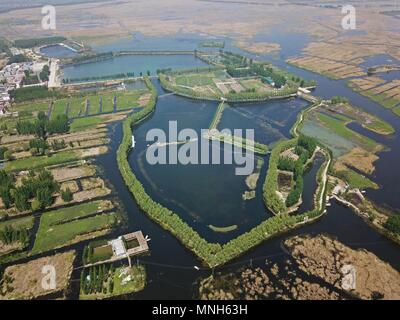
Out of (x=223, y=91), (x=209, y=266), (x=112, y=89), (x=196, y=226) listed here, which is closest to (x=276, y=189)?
(x=196, y=226)

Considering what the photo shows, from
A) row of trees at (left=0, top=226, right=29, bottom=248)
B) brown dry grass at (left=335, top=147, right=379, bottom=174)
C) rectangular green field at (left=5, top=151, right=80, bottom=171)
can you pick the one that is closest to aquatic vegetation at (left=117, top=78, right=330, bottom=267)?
brown dry grass at (left=335, top=147, right=379, bottom=174)

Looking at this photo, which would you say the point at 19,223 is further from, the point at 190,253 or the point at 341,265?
the point at 341,265

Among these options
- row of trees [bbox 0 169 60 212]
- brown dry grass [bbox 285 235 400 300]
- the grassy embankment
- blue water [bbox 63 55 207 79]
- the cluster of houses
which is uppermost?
blue water [bbox 63 55 207 79]

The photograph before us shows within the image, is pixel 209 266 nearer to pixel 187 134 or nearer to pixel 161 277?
pixel 161 277

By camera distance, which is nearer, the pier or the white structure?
the pier

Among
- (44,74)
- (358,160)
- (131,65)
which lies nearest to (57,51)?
(131,65)

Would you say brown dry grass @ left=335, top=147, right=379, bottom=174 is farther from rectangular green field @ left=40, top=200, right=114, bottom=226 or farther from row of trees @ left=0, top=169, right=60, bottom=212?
row of trees @ left=0, top=169, right=60, bottom=212

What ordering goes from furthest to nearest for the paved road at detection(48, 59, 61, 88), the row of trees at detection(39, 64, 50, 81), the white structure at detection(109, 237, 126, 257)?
the row of trees at detection(39, 64, 50, 81) < the paved road at detection(48, 59, 61, 88) < the white structure at detection(109, 237, 126, 257)

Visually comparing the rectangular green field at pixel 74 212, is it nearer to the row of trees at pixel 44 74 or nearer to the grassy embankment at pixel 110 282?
the grassy embankment at pixel 110 282
